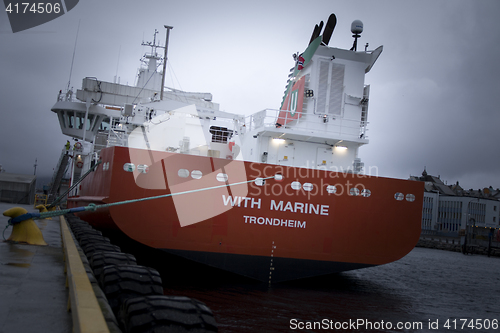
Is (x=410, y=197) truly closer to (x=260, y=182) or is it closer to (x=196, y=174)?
(x=260, y=182)

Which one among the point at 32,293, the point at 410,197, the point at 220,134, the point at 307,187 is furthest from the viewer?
the point at 220,134

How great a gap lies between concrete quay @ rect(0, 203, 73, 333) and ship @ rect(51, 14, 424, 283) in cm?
262

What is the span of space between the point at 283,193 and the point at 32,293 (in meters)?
6.83

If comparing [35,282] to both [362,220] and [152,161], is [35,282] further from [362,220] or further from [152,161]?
[362,220]

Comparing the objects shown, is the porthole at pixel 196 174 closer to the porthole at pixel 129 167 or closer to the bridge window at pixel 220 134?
the porthole at pixel 129 167

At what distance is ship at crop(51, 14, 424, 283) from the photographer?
9.27 metres

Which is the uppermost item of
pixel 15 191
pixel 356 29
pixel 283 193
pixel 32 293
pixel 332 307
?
pixel 356 29

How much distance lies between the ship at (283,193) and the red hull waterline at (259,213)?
24 millimetres

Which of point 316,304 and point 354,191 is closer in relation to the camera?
point 316,304

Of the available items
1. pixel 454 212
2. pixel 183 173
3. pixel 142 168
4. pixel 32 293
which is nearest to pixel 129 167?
pixel 142 168

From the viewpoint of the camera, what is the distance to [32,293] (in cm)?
351

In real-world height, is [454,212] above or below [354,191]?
below

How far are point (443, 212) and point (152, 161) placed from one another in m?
72.3

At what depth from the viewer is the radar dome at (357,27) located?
12953mm
